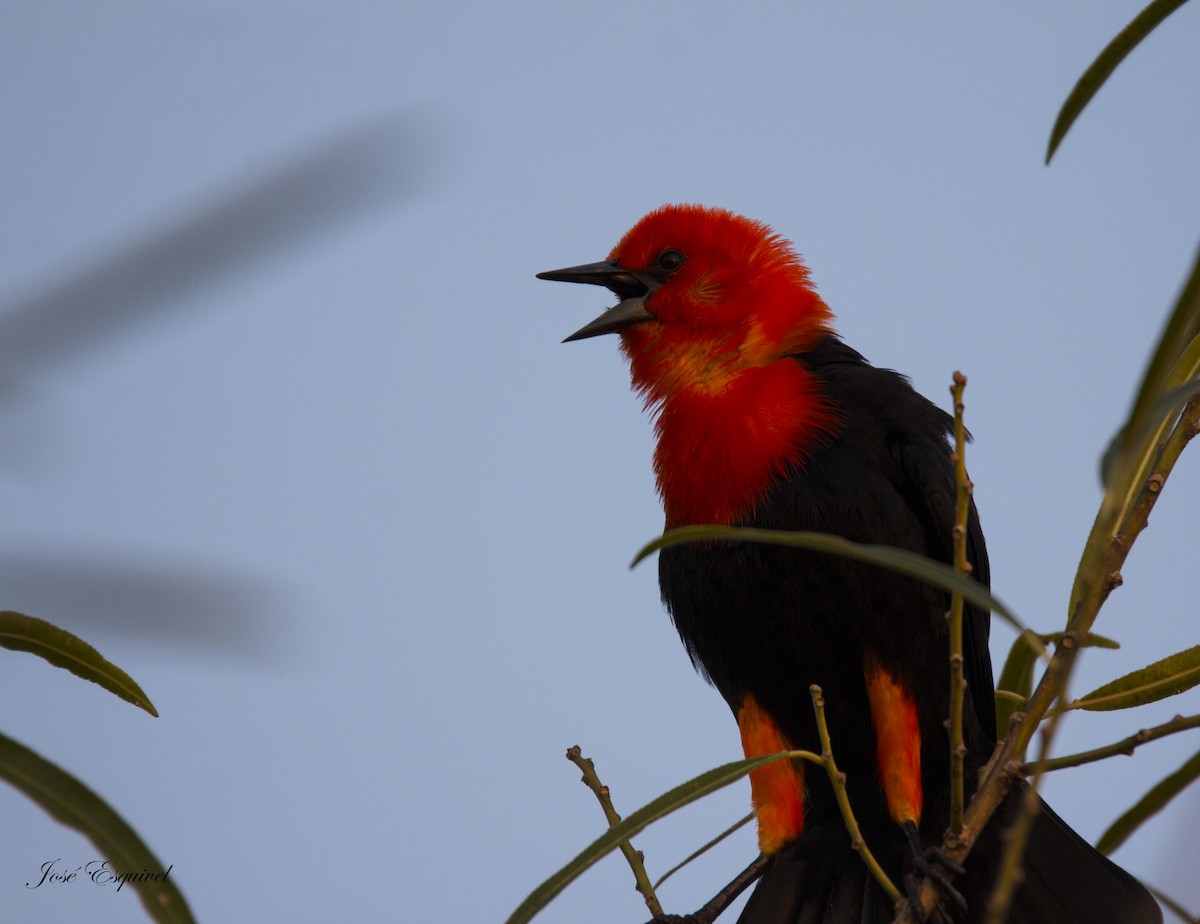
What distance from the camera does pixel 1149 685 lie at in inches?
82.5

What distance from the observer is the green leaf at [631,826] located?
5.37 ft

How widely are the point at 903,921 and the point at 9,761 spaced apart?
4.35 ft

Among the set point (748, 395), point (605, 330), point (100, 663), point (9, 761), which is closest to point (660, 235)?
point (605, 330)

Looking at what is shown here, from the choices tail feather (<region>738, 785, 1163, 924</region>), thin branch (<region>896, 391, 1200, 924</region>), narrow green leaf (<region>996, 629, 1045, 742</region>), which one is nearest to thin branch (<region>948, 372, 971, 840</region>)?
thin branch (<region>896, 391, 1200, 924</region>)

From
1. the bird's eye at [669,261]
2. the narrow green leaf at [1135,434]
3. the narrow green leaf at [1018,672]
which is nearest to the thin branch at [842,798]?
the narrow green leaf at [1018,672]

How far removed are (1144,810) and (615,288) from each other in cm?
243

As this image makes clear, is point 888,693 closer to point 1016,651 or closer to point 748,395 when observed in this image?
point 1016,651

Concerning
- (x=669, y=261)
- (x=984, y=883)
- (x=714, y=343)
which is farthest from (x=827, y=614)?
(x=669, y=261)

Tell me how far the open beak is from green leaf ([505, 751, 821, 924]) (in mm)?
1902

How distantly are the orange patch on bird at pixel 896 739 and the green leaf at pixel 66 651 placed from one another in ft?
5.90

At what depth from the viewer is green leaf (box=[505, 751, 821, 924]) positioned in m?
1.64

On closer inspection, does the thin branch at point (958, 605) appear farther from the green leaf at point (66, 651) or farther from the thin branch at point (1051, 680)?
the green leaf at point (66, 651)

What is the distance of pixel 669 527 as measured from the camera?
323 centimetres

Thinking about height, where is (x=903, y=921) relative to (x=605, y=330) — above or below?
below
